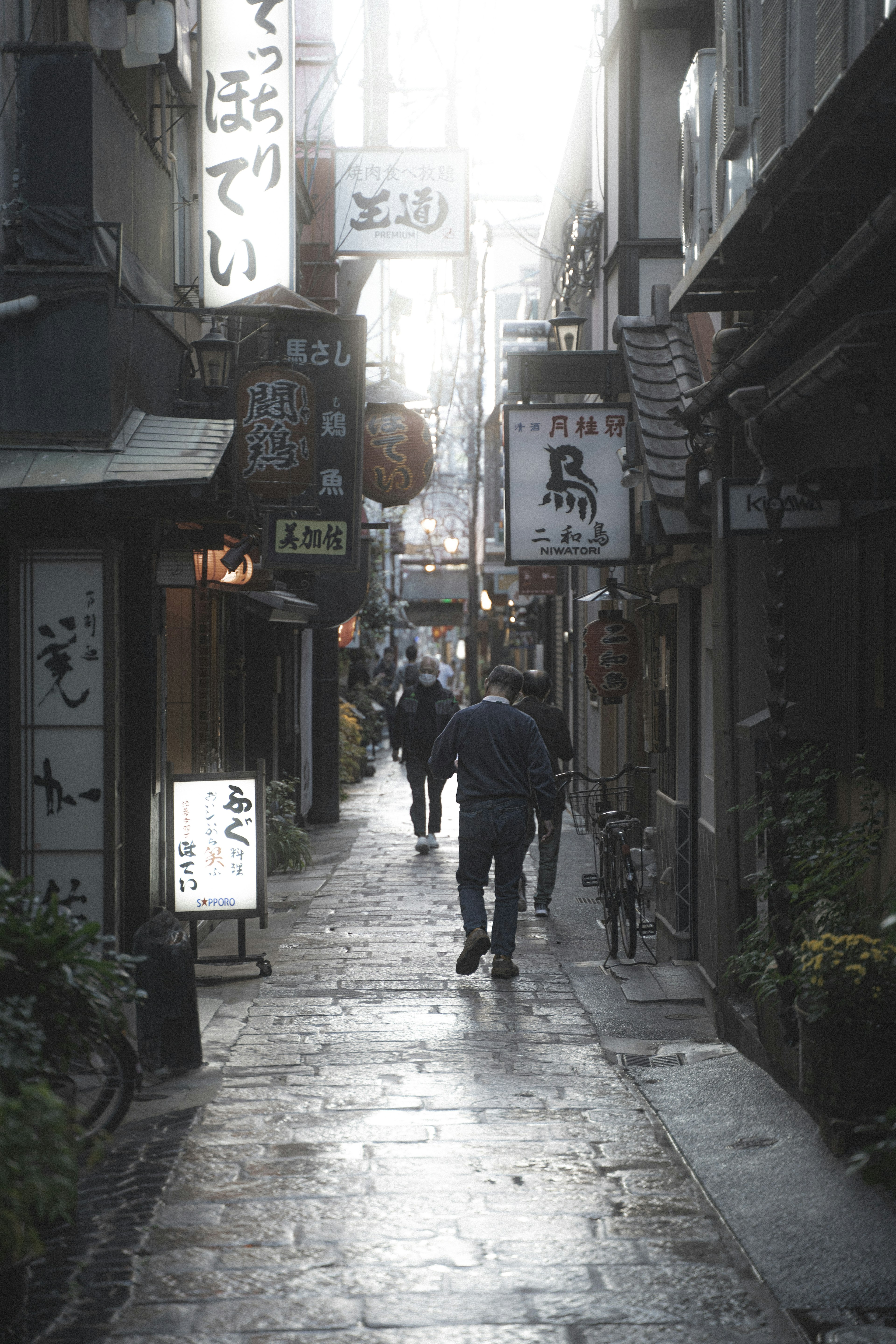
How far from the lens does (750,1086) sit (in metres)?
7.59

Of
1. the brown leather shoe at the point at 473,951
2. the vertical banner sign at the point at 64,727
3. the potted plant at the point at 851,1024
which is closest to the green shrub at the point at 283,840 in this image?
the brown leather shoe at the point at 473,951

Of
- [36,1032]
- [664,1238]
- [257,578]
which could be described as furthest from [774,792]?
[257,578]

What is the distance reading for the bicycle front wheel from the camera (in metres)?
11.3

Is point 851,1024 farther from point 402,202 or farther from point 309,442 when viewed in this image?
point 402,202

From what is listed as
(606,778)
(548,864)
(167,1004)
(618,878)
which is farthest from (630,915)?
(167,1004)

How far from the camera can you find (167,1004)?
26.4 feet

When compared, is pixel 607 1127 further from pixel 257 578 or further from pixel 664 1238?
pixel 257 578

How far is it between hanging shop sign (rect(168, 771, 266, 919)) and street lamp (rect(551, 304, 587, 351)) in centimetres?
923

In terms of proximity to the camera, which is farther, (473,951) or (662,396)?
(662,396)

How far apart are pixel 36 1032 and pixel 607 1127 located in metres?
3.49

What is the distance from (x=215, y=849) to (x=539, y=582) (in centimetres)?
1745

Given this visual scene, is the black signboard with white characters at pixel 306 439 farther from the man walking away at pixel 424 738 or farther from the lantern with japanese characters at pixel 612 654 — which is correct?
the man walking away at pixel 424 738

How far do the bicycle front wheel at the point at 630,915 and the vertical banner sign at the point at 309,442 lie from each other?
3.55 m

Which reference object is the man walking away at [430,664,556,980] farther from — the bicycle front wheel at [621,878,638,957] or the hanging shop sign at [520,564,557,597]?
the hanging shop sign at [520,564,557,597]
